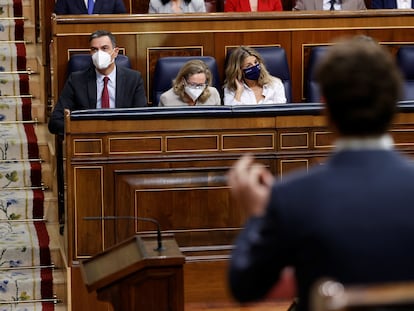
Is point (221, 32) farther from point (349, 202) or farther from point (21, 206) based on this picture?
point (349, 202)

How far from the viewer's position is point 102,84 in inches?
182

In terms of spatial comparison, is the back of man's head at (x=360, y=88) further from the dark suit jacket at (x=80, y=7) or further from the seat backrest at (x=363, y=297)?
the dark suit jacket at (x=80, y=7)

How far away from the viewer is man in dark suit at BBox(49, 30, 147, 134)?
454cm

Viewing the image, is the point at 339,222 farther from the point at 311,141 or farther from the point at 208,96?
the point at 208,96

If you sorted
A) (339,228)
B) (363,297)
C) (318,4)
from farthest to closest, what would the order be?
(318,4) → (339,228) → (363,297)

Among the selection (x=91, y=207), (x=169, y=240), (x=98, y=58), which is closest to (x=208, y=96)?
(x=98, y=58)

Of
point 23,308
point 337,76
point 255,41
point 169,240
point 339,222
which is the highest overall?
point 255,41

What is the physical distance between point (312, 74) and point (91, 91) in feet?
3.66

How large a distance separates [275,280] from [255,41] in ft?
12.1

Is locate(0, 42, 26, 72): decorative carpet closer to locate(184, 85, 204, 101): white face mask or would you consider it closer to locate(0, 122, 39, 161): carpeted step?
locate(0, 122, 39, 161): carpeted step

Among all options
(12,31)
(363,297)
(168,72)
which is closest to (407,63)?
(168,72)

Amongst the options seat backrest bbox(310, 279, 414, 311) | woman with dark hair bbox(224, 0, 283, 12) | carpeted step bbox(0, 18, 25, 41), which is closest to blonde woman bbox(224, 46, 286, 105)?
woman with dark hair bbox(224, 0, 283, 12)

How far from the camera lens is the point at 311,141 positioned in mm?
4062

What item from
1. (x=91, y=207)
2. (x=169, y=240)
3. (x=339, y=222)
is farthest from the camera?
(x=91, y=207)
